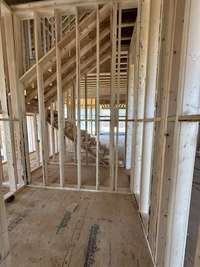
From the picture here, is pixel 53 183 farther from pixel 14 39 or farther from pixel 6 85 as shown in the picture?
pixel 14 39

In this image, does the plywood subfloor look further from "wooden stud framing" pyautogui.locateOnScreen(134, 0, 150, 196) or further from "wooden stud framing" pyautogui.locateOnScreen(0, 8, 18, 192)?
"wooden stud framing" pyautogui.locateOnScreen(134, 0, 150, 196)

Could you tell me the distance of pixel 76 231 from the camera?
1.82m

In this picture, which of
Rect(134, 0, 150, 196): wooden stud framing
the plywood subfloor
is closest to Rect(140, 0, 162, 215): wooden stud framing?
Rect(134, 0, 150, 196): wooden stud framing

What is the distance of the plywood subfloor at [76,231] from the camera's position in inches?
58.0

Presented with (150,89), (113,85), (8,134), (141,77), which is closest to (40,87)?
(8,134)

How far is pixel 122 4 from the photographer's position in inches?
91.4

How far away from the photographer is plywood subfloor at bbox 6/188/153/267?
147 cm

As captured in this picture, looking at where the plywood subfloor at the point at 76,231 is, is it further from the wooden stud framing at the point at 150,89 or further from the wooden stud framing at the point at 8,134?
the wooden stud framing at the point at 150,89

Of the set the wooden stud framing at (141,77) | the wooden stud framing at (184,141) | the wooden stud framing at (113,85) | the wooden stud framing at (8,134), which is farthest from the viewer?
the wooden stud framing at (8,134)

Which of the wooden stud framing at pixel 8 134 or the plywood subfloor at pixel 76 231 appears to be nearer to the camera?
the plywood subfloor at pixel 76 231

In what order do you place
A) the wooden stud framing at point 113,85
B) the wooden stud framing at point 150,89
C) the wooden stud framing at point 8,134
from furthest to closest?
the wooden stud framing at point 8,134, the wooden stud framing at point 113,85, the wooden stud framing at point 150,89

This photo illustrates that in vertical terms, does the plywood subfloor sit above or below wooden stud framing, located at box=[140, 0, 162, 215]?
below

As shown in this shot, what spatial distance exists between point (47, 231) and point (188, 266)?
1456 mm

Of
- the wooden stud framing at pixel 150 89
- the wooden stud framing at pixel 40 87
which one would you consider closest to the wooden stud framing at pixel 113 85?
the wooden stud framing at pixel 150 89
